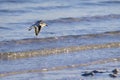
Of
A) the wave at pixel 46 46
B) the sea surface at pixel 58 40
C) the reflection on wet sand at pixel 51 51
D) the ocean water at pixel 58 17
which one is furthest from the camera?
the ocean water at pixel 58 17

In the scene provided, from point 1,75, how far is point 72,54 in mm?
2254

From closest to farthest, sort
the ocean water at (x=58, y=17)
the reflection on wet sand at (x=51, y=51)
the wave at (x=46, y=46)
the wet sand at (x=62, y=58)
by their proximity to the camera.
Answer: the wet sand at (x=62, y=58)
the reflection on wet sand at (x=51, y=51)
the wave at (x=46, y=46)
the ocean water at (x=58, y=17)

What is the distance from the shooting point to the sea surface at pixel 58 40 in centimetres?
1039

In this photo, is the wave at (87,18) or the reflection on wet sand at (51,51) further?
the wave at (87,18)

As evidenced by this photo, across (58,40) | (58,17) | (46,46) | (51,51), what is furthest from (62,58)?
(58,17)

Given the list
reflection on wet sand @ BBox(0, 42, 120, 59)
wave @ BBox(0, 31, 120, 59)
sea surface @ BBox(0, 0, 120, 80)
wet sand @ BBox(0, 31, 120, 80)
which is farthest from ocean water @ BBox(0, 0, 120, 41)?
reflection on wet sand @ BBox(0, 42, 120, 59)

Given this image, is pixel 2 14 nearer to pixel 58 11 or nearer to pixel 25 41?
pixel 58 11

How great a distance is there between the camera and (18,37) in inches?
508

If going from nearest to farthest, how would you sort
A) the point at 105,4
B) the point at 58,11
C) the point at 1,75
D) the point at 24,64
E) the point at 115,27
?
the point at 1,75 → the point at 24,64 → the point at 115,27 → the point at 58,11 → the point at 105,4

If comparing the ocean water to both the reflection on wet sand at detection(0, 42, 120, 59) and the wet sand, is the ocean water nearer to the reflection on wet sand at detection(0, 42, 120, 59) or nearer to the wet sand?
Answer: the wet sand

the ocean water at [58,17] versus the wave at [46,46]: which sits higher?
the ocean water at [58,17]

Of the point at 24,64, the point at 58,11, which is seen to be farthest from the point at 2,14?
the point at 24,64

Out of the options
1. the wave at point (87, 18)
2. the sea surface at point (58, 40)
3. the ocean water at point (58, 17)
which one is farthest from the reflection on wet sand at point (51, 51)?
the wave at point (87, 18)

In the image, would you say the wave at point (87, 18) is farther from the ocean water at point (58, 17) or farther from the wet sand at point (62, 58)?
the wet sand at point (62, 58)
